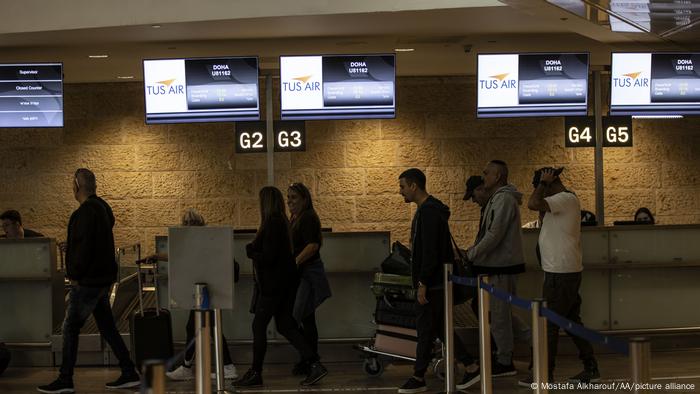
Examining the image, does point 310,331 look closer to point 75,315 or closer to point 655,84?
point 75,315

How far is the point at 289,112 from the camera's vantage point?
1044 cm

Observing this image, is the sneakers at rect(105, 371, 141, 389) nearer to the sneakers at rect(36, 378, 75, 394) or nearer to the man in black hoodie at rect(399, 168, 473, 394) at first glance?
the sneakers at rect(36, 378, 75, 394)

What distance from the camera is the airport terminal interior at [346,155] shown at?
844 centimetres

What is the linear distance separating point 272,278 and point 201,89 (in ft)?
10.3

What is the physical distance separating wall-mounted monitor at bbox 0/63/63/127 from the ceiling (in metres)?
0.23

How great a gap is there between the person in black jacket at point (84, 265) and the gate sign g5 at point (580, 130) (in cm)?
493

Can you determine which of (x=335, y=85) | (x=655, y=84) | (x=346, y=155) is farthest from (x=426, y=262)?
(x=346, y=155)

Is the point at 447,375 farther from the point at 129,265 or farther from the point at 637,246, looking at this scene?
the point at 129,265

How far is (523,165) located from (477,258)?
543cm

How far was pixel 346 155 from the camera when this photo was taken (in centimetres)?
1316

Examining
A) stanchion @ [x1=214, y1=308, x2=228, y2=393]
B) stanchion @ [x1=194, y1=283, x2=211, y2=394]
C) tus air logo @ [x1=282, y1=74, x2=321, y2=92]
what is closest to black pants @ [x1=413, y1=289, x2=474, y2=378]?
stanchion @ [x1=214, y1=308, x2=228, y2=393]

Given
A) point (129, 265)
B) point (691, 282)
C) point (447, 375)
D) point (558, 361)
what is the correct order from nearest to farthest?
1. point (447, 375)
2. point (558, 361)
3. point (691, 282)
4. point (129, 265)

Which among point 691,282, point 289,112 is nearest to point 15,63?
point 289,112

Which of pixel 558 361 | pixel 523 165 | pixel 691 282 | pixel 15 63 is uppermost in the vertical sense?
pixel 15 63
